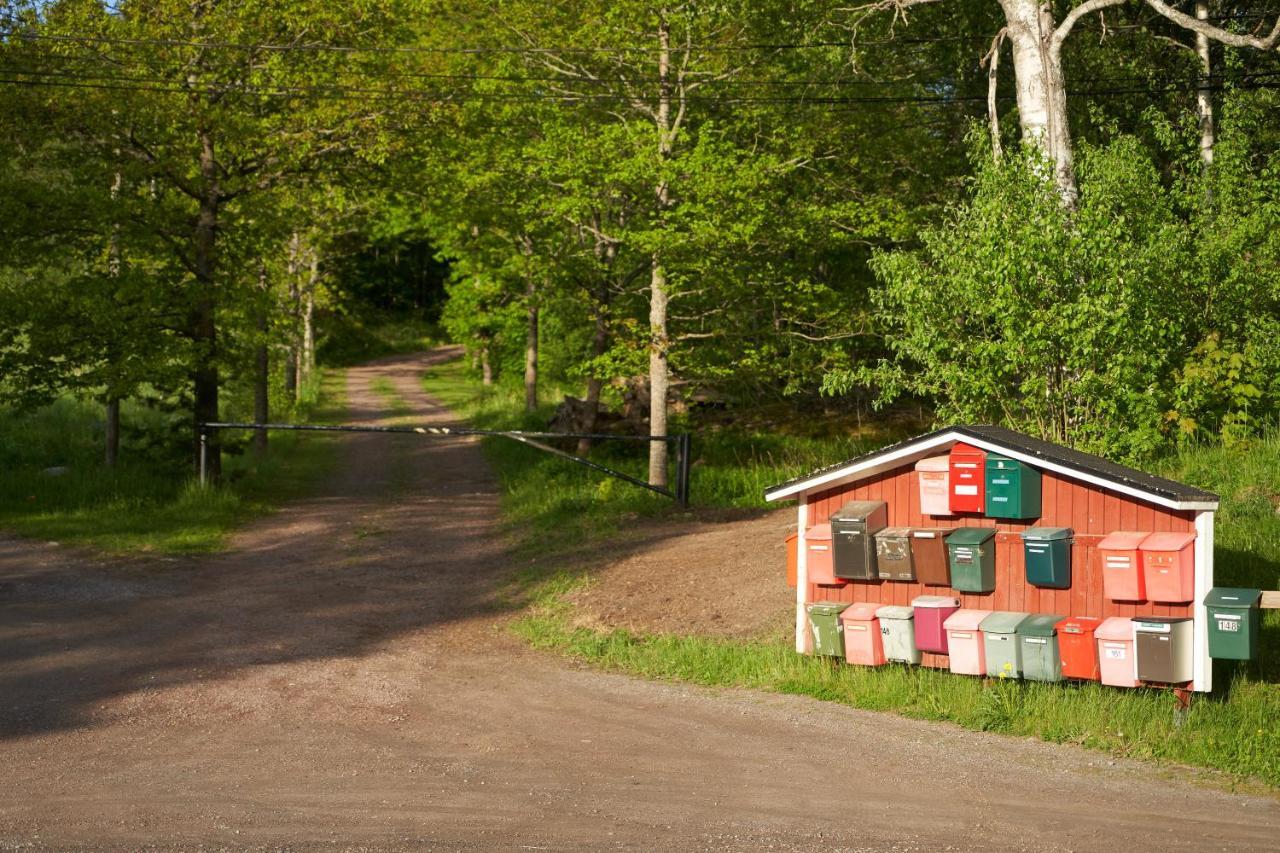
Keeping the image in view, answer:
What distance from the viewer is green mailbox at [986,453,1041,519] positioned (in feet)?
36.4

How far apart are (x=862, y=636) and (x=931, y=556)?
0.93m

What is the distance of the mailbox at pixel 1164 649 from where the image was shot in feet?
33.9

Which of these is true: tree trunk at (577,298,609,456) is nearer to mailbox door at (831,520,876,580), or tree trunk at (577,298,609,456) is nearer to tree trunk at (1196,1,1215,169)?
tree trunk at (1196,1,1215,169)

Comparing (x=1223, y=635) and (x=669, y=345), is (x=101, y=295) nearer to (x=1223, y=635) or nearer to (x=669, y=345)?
(x=669, y=345)

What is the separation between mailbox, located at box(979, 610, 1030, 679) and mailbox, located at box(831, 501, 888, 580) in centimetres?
118

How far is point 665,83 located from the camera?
72.0ft

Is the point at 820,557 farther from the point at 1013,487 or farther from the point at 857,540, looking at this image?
the point at 1013,487

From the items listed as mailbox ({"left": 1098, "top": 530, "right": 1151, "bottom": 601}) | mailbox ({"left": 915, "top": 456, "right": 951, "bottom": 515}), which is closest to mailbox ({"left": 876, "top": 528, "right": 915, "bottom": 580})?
mailbox ({"left": 915, "top": 456, "right": 951, "bottom": 515})

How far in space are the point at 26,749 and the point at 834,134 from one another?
56.2 feet

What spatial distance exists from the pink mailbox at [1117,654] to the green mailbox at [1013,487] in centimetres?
116

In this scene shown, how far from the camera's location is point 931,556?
37.7 feet

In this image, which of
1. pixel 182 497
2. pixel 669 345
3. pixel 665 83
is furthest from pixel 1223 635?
pixel 182 497

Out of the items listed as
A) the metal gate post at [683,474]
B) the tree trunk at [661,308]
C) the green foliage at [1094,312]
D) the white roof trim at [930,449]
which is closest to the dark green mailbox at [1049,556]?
the white roof trim at [930,449]

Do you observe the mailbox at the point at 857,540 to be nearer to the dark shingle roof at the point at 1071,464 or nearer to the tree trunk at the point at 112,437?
the dark shingle roof at the point at 1071,464
